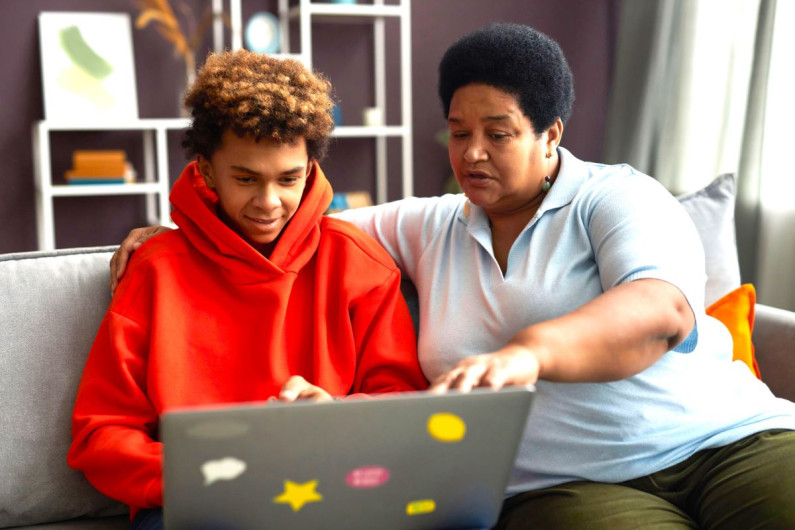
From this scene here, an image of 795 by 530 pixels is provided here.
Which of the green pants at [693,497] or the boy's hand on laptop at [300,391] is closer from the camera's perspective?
the boy's hand on laptop at [300,391]

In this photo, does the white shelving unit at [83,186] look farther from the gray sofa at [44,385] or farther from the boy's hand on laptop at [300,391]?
the boy's hand on laptop at [300,391]

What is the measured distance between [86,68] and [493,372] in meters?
3.13

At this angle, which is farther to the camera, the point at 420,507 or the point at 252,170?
the point at 252,170

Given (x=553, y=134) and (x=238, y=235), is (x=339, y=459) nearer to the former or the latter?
(x=238, y=235)

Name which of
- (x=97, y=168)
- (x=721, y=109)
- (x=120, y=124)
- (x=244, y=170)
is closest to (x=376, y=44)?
(x=120, y=124)

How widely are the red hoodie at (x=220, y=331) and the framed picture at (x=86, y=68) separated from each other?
231 cm

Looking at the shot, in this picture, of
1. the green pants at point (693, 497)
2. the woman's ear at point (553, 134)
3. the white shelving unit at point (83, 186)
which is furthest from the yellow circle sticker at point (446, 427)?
the white shelving unit at point (83, 186)

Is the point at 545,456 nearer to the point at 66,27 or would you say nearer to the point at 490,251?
the point at 490,251

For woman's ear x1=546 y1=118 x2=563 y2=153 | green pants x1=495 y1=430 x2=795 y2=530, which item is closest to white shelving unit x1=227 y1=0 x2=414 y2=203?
woman's ear x1=546 y1=118 x2=563 y2=153

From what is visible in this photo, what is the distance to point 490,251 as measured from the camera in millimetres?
1458

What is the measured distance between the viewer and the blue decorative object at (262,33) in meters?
3.82

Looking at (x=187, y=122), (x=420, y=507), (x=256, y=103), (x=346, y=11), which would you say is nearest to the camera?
(x=420, y=507)

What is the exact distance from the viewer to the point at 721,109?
3283mm

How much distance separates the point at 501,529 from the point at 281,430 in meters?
0.63
